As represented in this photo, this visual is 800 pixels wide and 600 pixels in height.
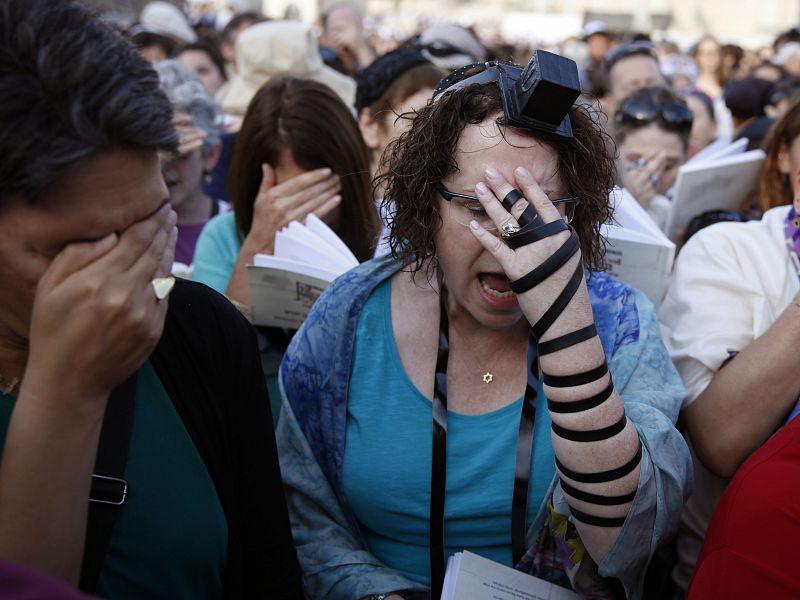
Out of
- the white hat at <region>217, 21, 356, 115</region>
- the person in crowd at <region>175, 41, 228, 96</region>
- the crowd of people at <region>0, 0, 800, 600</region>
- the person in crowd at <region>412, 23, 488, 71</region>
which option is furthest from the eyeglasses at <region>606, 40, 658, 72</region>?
the crowd of people at <region>0, 0, 800, 600</region>

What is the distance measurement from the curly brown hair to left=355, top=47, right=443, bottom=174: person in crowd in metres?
1.62

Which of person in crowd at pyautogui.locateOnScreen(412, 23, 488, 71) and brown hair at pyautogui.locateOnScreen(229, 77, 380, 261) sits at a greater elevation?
person in crowd at pyautogui.locateOnScreen(412, 23, 488, 71)

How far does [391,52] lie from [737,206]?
1.80 metres

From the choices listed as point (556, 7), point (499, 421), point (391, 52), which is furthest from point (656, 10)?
point (499, 421)

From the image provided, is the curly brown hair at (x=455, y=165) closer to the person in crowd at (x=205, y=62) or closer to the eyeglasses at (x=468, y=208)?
the eyeglasses at (x=468, y=208)

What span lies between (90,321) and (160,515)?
47 centimetres

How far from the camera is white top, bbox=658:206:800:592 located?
7.36 feet

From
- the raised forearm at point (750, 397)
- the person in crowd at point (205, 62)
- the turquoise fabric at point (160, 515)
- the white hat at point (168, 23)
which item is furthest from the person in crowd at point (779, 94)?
the white hat at point (168, 23)

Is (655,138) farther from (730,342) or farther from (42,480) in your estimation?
(42,480)

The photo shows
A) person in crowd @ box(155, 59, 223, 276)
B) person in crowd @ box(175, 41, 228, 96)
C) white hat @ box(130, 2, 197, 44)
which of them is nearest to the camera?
person in crowd @ box(155, 59, 223, 276)

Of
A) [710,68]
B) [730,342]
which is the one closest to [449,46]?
[730,342]

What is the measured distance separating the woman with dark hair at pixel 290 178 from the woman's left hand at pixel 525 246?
121 cm

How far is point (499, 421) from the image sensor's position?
197cm

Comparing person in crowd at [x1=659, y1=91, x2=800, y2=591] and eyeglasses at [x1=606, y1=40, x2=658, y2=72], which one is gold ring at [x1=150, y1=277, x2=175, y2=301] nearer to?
person in crowd at [x1=659, y1=91, x2=800, y2=591]
